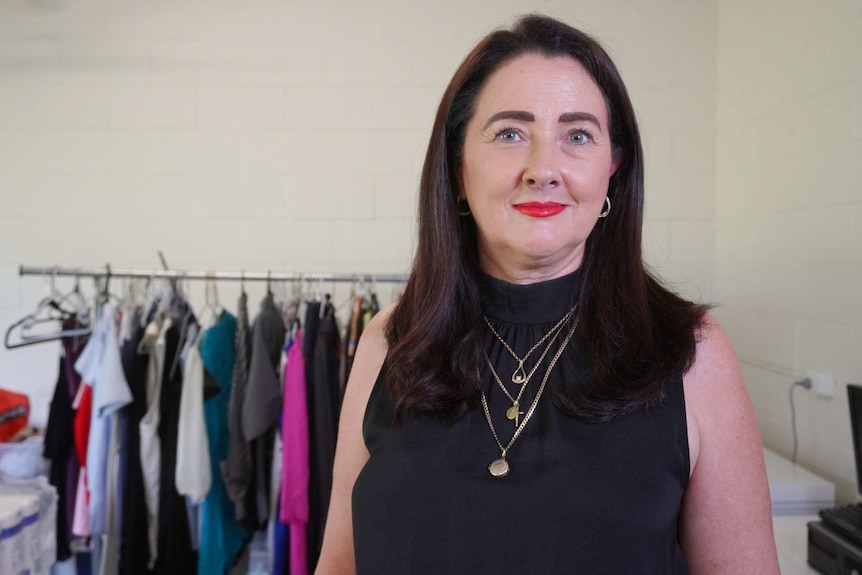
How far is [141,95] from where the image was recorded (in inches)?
100

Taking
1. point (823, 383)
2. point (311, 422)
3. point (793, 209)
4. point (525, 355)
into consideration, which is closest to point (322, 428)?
point (311, 422)

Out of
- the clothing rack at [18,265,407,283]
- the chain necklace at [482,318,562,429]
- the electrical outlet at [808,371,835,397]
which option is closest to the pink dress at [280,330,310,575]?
the clothing rack at [18,265,407,283]

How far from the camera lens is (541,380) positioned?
0.96 meters

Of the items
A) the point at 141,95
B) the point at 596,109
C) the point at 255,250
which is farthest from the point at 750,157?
the point at 141,95

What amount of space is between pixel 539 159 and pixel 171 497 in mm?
1587

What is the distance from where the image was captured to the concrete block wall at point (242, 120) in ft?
8.31

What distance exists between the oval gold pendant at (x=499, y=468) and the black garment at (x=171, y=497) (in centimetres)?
136

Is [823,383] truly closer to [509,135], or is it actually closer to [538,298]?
[538,298]

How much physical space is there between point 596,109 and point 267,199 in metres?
1.87

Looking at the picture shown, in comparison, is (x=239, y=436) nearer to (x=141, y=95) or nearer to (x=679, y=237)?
(x=141, y=95)

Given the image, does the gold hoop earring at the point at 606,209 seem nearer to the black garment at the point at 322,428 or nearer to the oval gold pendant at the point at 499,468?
the oval gold pendant at the point at 499,468

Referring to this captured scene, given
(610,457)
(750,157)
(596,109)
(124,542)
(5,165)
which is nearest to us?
(610,457)

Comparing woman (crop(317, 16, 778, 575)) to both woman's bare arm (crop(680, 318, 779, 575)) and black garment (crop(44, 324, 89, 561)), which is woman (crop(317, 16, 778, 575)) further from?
black garment (crop(44, 324, 89, 561))

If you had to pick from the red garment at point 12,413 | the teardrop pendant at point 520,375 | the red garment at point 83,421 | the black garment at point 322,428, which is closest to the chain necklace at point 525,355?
the teardrop pendant at point 520,375
